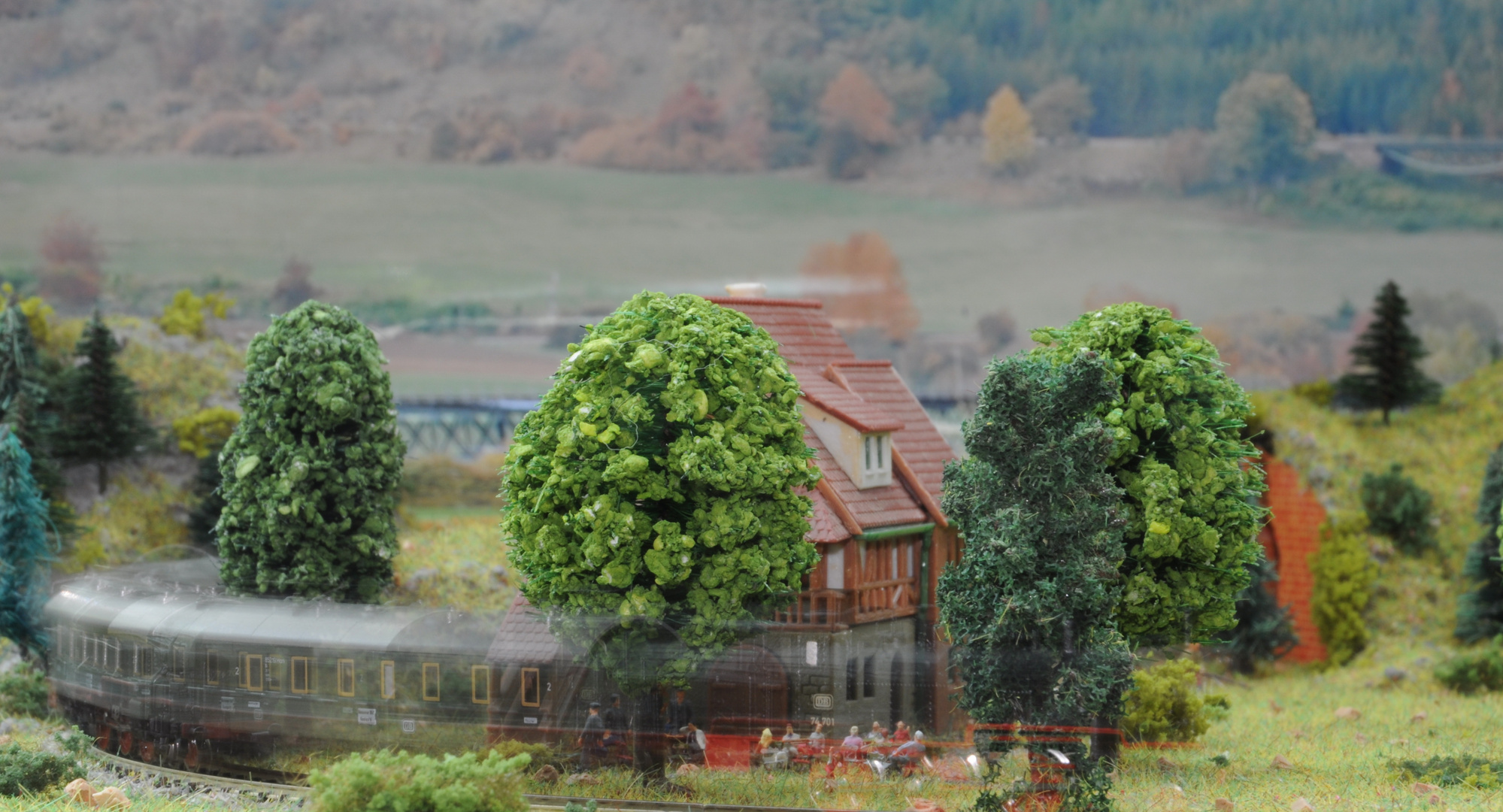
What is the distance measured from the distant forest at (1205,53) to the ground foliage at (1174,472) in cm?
3586

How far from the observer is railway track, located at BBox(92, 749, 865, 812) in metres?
19.8

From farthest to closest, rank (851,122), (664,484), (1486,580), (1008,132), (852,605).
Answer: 1. (851,122)
2. (1008,132)
3. (1486,580)
4. (852,605)
5. (664,484)

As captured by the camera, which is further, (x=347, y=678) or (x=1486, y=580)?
(x=1486, y=580)

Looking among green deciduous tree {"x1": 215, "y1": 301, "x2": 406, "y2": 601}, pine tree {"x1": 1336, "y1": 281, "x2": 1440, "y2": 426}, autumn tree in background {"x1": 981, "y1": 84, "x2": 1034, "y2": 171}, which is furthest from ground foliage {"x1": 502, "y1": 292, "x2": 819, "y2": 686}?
autumn tree in background {"x1": 981, "y1": 84, "x2": 1034, "y2": 171}

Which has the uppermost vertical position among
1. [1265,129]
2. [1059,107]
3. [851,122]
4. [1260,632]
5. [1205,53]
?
[1205,53]

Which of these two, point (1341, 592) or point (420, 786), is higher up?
point (420, 786)

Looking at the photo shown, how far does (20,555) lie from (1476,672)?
3306cm

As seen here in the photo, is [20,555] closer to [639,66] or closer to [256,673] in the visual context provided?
[256,673]

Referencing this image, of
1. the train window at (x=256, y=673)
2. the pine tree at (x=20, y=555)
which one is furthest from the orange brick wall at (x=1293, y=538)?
the pine tree at (x=20, y=555)

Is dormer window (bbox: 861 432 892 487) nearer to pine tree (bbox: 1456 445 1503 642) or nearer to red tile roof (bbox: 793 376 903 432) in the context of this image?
red tile roof (bbox: 793 376 903 432)

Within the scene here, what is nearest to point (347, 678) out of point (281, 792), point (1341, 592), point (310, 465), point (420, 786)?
point (281, 792)

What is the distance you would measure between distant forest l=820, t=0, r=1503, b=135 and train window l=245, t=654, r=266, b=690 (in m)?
40.9

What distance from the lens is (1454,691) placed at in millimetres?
30656

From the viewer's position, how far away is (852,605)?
952 inches
